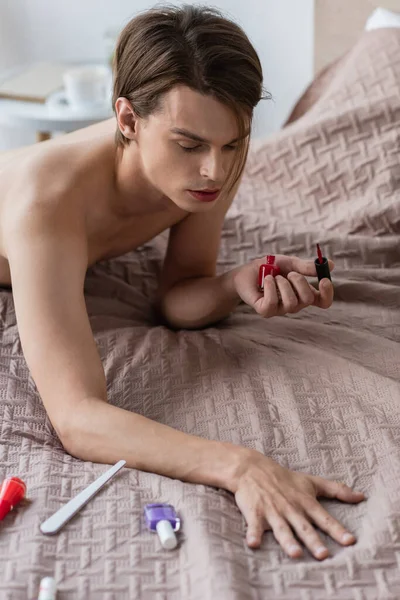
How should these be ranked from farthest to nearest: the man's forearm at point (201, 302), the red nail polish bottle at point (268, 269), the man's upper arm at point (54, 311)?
the man's forearm at point (201, 302), the red nail polish bottle at point (268, 269), the man's upper arm at point (54, 311)

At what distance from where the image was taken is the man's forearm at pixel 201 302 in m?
1.51

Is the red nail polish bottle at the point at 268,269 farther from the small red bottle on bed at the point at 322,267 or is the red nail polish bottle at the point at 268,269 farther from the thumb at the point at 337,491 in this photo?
the thumb at the point at 337,491

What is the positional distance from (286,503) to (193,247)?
2.25ft

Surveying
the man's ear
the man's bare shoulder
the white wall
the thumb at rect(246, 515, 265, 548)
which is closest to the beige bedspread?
the thumb at rect(246, 515, 265, 548)

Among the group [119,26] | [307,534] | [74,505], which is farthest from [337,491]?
[119,26]

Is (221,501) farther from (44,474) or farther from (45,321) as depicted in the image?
(45,321)

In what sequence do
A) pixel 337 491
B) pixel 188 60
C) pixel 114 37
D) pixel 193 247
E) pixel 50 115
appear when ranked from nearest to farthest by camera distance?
pixel 337 491
pixel 188 60
pixel 193 247
pixel 50 115
pixel 114 37

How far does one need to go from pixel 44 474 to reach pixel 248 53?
0.67 meters

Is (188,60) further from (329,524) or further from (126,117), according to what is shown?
(329,524)

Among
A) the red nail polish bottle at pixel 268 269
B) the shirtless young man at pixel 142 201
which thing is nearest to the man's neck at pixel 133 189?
the shirtless young man at pixel 142 201

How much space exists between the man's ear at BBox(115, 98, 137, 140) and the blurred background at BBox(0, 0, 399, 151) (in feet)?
3.84

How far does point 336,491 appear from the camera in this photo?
105 cm

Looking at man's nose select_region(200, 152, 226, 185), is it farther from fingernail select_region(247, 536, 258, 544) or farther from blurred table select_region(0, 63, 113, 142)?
blurred table select_region(0, 63, 113, 142)

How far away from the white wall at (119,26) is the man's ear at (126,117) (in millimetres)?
1615
